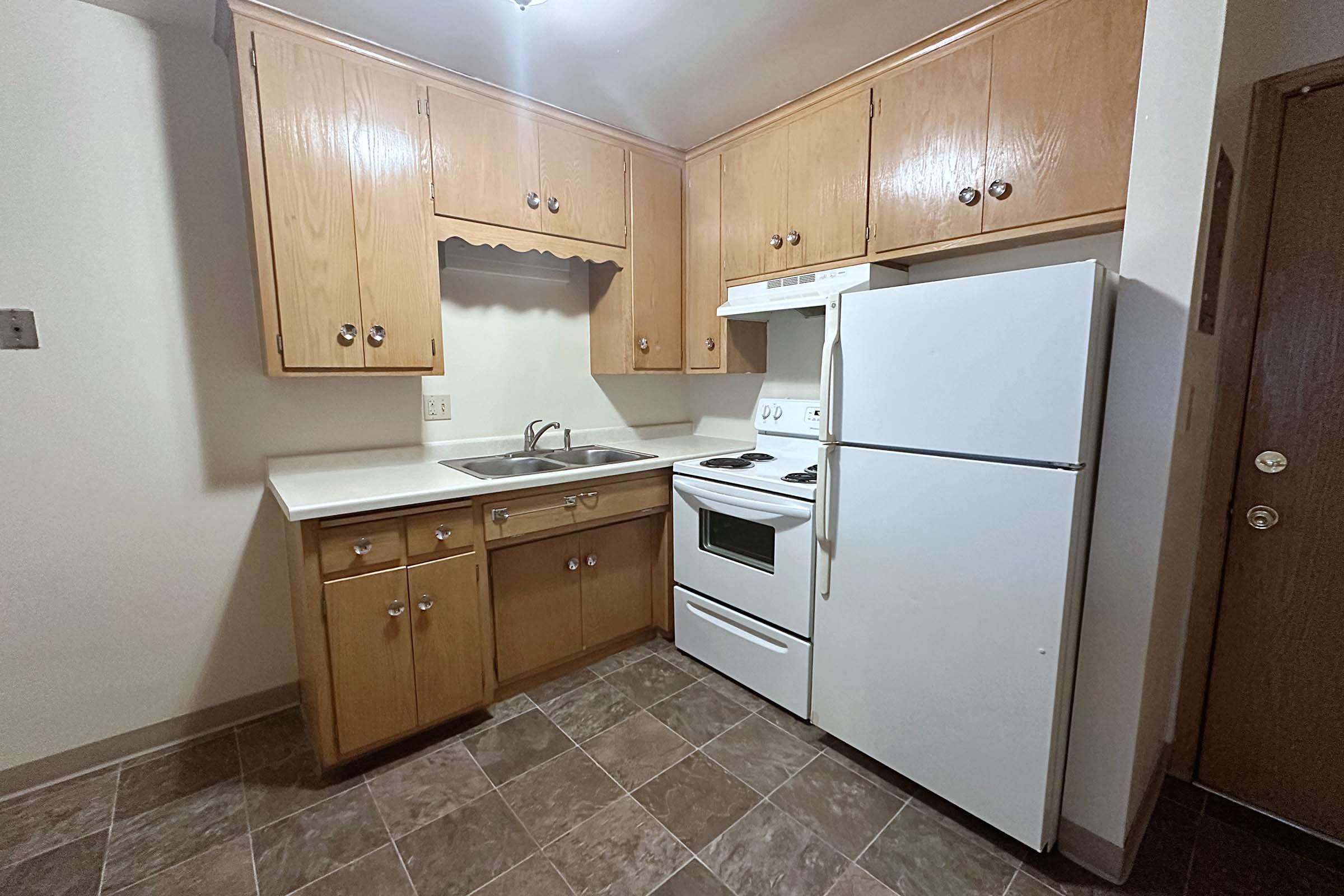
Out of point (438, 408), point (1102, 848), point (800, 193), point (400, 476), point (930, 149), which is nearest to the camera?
point (1102, 848)

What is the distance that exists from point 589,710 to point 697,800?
0.59m

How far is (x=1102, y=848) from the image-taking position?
140cm

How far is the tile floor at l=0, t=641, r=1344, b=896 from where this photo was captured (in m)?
1.40

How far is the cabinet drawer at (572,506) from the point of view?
1983 mm

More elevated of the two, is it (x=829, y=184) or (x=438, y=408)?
(x=829, y=184)

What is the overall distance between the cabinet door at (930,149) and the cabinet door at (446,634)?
6.23 feet

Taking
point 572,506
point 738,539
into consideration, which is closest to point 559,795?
point 572,506

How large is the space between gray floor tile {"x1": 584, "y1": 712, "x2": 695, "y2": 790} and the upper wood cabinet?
149 cm

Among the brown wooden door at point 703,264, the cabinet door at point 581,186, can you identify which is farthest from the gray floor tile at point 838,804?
the cabinet door at point 581,186

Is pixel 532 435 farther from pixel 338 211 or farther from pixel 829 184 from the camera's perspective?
pixel 829 184

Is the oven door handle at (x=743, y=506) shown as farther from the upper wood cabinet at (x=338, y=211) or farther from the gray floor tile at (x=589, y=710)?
the upper wood cabinet at (x=338, y=211)

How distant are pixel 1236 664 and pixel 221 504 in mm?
3304

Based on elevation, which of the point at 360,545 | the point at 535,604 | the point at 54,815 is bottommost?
the point at 54,815

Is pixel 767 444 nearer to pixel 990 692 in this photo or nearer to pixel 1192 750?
pixel 990 692
